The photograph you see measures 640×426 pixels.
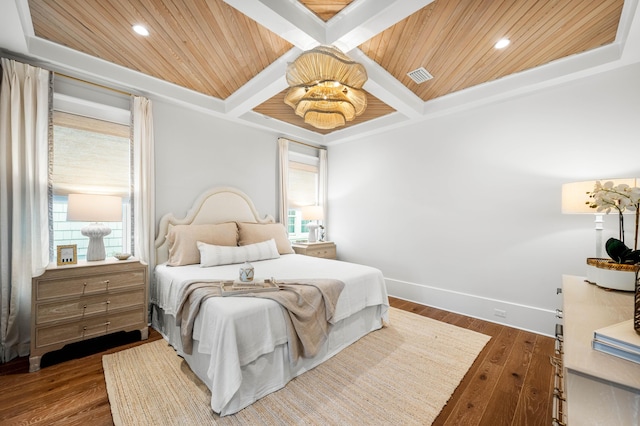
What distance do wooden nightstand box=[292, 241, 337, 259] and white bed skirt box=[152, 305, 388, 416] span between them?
5.52 ft

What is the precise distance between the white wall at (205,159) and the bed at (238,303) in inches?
7.0

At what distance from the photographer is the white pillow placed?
2.96m

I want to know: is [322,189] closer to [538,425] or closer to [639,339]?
[538,425]

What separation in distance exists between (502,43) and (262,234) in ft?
10.9

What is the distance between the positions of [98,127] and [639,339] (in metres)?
4.15

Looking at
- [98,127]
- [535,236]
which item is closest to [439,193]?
[535,236]

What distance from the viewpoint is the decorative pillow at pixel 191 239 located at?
119 inches

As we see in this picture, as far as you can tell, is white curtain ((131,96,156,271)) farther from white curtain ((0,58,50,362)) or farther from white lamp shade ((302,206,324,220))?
white lamp shade ((302,206,324,220))

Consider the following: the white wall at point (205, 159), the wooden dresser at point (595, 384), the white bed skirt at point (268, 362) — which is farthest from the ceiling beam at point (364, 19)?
the white bed skirt at point (268, 362)

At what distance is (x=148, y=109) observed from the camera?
10.2ft

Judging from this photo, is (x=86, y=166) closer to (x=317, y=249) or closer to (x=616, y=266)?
(x=317, y=249)

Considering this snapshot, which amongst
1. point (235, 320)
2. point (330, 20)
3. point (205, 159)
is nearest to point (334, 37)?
point (330, 20)

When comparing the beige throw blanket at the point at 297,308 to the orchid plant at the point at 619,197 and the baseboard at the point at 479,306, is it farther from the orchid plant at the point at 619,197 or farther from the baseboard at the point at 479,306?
the baseboard at the point at 479,306

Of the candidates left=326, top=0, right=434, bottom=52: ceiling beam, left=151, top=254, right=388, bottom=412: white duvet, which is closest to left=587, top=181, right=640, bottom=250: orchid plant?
left=326, top=0, right=434, bottom=52: ceiling beam
